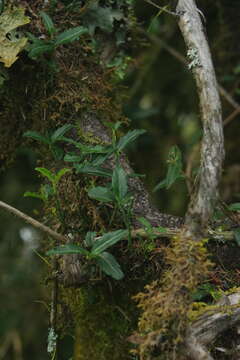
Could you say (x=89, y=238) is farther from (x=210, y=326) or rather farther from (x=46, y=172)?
(x=210, y=326)

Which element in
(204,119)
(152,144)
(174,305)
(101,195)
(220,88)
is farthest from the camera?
(152,144)

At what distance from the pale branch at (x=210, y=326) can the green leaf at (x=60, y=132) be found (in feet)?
2.15

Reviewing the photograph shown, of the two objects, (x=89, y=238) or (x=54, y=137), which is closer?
(x=89, y=238)

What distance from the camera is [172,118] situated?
3.38 meters

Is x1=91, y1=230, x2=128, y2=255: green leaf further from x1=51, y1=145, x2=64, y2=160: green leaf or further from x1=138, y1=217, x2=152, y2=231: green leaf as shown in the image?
x1=51, y1=145, x2=64, y2=160: green leaf

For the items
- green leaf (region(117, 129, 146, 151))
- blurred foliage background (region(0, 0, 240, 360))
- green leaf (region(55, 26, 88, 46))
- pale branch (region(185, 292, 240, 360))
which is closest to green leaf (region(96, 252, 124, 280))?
pale branch (region(185, 292, 240, 360))

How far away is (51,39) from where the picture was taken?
1656 millimetres

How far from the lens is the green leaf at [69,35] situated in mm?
1601

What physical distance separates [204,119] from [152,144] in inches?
76.0

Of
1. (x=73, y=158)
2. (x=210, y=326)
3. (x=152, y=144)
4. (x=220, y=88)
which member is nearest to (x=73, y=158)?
(x=73, y=158)

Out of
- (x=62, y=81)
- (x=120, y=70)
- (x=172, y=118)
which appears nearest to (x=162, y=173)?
(x=172, y=118)

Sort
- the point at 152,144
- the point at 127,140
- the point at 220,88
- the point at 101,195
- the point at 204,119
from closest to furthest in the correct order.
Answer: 1. the point at 204,119
2. the point at 101,195
3. the point at 127,140
4. the point at 220,88
5. the point at 152,144

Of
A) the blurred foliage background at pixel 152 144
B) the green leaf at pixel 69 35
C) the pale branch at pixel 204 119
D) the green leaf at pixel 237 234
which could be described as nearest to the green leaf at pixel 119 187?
the pale branch at pixel 204 119

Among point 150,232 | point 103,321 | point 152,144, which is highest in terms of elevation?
point 150,232
